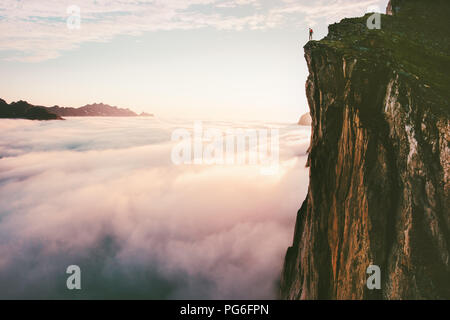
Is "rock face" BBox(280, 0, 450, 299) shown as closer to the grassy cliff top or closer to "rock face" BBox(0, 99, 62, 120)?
the grassy cliff top

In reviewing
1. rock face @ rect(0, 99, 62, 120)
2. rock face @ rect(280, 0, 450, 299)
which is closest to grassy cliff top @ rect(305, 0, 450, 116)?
rock face @ rect(280, 0, 450, 299)

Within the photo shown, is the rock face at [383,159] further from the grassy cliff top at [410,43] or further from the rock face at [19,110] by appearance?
the rock face at [19,110]

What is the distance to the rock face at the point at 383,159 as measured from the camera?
6.94 metres

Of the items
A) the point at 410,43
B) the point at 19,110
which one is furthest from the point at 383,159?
the point at 19,110

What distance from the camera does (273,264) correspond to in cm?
9544

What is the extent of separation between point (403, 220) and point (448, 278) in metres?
1.91

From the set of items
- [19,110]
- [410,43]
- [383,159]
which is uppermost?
[19,110]

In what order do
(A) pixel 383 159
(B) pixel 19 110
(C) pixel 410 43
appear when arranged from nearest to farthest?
(A) pixel 383 159, (C) pixel 410 43, (B) pixel 19 110

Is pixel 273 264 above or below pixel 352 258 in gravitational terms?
below

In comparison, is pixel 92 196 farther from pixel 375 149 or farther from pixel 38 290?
pixel 375 149

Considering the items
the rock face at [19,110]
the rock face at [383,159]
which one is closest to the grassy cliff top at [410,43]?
the rock face at [383,159]

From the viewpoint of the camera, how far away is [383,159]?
831 centimetres

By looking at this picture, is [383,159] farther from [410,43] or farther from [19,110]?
[19,110]

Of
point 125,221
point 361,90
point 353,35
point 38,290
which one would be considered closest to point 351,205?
point 361,90
